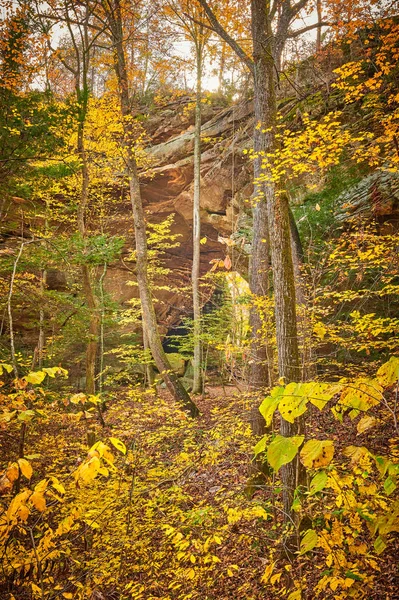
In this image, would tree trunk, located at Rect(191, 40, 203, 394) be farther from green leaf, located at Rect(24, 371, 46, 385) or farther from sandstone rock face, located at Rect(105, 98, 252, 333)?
green leaf, located at Rect(24, 371, 46, 385)

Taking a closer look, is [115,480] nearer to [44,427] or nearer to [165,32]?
[44,427]

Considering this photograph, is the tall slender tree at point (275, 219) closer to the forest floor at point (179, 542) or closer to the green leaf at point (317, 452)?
the forest floor at point (179, 542)

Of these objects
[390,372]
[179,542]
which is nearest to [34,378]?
[390,372]

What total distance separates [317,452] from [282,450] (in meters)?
0.15

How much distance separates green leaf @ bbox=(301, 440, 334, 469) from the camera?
1.23 m

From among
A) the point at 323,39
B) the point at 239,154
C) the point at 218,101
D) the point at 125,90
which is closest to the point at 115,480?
the point at 125,90

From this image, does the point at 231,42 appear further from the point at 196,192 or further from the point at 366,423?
the point at 196,192

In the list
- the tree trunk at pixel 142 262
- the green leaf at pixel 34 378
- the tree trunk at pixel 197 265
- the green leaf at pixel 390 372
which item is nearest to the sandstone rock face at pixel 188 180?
the tree trunk at pixel 197 265

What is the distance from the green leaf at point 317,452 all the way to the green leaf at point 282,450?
0.07 metres

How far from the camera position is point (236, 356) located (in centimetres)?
891

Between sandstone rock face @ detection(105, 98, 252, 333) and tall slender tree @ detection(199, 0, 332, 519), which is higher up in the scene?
sandstone rock face @ detection(105, 98, 252, 333)

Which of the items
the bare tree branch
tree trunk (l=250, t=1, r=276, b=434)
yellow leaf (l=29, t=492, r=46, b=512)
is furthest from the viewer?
the bare tree branch

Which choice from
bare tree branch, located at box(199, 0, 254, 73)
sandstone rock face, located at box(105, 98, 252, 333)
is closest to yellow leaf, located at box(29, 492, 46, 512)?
bare tree branch, located at box(199, 0, 254, 73)

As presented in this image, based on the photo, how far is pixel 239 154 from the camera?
45.2 feet
